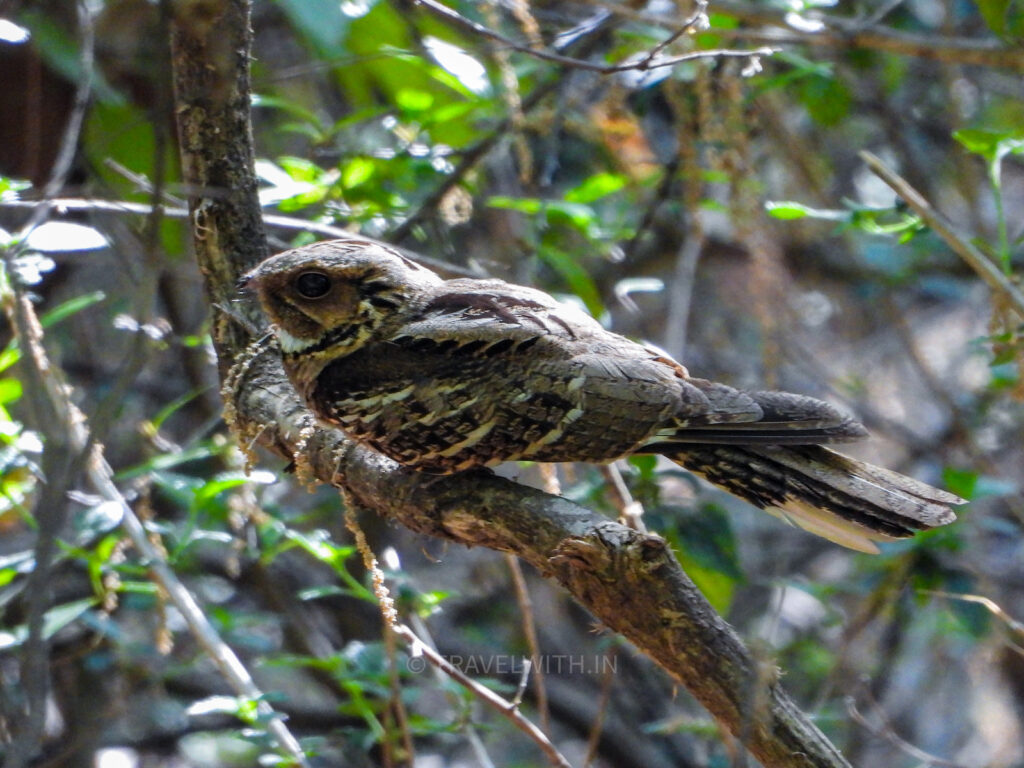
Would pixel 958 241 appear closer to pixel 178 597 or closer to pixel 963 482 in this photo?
pixel 963 482

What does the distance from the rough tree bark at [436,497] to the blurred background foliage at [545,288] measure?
130mm

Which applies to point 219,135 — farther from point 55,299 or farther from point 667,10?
point 667,10

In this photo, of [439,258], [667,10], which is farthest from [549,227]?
[667,10]

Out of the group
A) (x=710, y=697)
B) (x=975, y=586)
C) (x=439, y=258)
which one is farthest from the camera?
(x=439, y=258)

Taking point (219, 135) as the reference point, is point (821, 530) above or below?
below

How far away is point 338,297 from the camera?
239 centimetres

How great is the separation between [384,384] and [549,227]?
1.65 metres

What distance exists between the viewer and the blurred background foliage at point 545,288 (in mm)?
2605

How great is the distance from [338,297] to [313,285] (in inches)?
2.5

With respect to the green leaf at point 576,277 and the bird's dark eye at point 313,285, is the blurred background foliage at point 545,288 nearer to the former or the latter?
the green leaf at point 576,277

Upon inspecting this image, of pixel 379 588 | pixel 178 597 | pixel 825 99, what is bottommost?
pixel 178 597

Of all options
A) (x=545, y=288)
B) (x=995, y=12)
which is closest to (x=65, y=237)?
(x=545, y=288)

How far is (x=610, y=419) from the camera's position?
2180 mm

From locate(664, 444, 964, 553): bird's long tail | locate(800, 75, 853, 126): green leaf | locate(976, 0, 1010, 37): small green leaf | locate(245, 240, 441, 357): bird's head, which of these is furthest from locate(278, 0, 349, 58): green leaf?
locate(800, 75, 853, 126): green leaf
